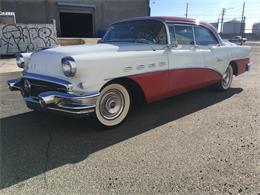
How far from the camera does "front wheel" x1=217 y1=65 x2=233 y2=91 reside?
6.44 meters

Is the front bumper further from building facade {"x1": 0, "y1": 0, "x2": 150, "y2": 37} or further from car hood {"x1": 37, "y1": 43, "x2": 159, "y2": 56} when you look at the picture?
building facade {"x1": 0, "y1": 0, "x2": 150, "y2": 37}

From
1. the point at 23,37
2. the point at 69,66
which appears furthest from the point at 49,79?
the point at 23,37

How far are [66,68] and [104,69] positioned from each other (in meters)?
0.53

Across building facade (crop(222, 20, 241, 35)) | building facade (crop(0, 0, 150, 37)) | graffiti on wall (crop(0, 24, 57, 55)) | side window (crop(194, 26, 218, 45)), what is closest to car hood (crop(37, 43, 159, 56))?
side window (crop(194, 26, 218, 45))

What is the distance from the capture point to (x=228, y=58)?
20.8 ft

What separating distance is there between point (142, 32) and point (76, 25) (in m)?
33.3

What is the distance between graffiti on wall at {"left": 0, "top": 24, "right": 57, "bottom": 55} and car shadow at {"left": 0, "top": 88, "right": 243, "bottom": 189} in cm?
1233

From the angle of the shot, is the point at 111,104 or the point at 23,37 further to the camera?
the point at 23,37

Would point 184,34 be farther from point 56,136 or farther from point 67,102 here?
point 56,136

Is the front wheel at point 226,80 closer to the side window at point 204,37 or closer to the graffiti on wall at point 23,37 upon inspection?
the side window at point 204,37

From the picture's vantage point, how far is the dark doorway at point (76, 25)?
33844 millimetres

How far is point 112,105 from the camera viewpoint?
4.03 m

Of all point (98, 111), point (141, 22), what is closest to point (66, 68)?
point (98, 111)

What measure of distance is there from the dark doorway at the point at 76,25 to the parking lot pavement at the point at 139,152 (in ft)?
101
